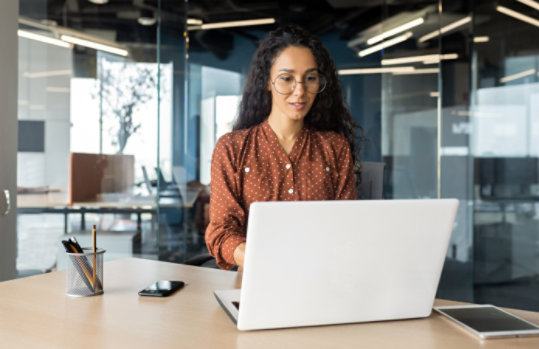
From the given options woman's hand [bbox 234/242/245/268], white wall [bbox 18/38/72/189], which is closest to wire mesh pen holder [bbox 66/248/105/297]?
woman's hand [bbox 234/242/245/268]

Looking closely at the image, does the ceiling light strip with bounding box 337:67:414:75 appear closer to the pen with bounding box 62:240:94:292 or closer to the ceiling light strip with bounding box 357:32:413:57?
the ceiling light strip with bounding box 357:32:413:57

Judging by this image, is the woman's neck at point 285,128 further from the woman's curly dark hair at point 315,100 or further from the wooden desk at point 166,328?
the wooden desk at point 166,328

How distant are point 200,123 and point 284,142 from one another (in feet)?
7.70

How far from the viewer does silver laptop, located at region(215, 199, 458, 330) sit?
0.96 meters


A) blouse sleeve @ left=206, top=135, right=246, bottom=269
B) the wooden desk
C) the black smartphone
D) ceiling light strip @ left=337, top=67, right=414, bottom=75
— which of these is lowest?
the wooden desk

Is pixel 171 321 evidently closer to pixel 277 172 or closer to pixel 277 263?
pixel 277 263

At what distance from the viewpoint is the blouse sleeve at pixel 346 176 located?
2.06m

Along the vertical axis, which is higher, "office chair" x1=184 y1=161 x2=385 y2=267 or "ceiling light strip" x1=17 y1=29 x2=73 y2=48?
"ceiling light strip" x1=17 y1=29 x2=73 y2=48

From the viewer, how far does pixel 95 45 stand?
157 inches

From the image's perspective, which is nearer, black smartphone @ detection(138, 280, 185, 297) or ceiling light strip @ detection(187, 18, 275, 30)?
black smartphone @ detection(138, 280, 185, 297)

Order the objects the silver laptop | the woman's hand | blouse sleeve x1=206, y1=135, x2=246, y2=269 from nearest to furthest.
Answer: the silver laptop < the woman's hand < blouse sleeve x1=206, y1=135, x2=246, y2=269

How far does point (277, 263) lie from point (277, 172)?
1.06 metres

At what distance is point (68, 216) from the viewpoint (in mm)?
3973

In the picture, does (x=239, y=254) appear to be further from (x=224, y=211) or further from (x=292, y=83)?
(x=292, y=83)
